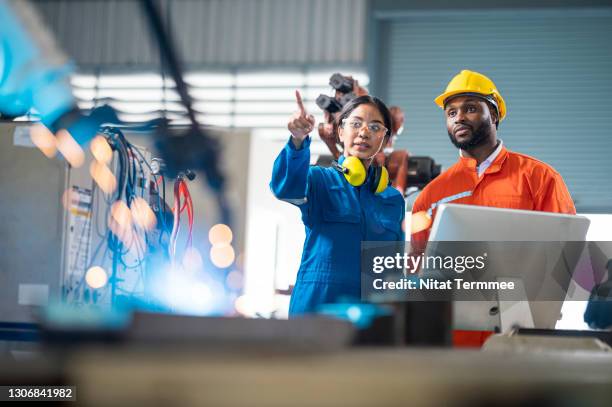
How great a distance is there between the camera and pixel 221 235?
216 centimetres

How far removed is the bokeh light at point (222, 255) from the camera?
85.1 inches

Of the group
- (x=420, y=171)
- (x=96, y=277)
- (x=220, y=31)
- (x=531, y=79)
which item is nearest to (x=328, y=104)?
(x=420, y=171)

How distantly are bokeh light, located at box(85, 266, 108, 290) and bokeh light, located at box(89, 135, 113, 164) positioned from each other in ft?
1.27

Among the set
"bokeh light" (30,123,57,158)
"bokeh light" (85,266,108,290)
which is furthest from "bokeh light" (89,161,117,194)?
"bokeh light" (85,266,108,290)

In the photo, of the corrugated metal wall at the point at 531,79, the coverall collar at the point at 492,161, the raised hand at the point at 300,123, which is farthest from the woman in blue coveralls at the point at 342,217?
the corrugated metal wall at the point at 531,79

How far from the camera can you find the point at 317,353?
1.66 feet

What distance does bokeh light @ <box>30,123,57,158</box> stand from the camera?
2500 mm

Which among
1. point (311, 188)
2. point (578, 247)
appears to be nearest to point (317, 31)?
point (311, 188)

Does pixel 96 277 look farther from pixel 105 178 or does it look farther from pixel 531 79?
pixel 531 79

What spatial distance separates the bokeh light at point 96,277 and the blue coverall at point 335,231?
735mm

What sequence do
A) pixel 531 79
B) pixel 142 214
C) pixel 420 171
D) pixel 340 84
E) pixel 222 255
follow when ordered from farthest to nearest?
pixel 531 79
pixel 420 171
pixel 142 214
pixel 340 84
pixel 222 255

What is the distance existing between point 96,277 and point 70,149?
0.44 m

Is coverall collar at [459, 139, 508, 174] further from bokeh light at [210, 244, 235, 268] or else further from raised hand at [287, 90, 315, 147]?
bokeh light at [210, 244, 235, 268]

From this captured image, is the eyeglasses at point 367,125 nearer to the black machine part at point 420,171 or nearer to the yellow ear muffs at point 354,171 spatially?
the yellow ear muffs at point 354,171
